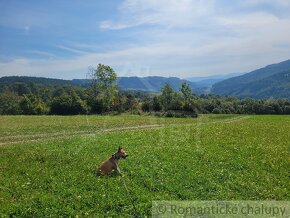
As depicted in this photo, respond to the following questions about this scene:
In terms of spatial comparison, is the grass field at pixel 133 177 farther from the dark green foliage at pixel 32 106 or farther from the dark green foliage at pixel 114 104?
the dark green foliage at pixel 32 106

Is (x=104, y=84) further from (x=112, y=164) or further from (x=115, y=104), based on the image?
(x=112, y=164)

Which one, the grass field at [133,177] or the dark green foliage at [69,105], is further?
the dark green foliage at [69,105]

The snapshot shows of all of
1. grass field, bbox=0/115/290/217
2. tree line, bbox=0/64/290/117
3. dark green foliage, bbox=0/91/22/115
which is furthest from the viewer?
dark green foliage, bbox=0/91/22/115

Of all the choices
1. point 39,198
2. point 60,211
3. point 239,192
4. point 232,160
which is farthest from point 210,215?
point 232,160

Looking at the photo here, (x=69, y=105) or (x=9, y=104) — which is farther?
(x=9, y=104)

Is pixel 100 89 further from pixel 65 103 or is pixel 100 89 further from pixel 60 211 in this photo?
pixel 60 211

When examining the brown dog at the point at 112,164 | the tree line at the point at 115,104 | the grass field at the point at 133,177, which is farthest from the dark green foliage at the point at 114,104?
the brown dog at the point at 112,164

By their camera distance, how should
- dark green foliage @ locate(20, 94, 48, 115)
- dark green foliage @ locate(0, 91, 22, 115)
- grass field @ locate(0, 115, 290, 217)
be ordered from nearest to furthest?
grass field @ locate(0, 115, 290, 217)
dark green foliage @ locate(20, 94, 48, 115)
dark green foliage @ locate(0, 91, 22, 115)

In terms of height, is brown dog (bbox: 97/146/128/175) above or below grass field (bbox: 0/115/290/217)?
above

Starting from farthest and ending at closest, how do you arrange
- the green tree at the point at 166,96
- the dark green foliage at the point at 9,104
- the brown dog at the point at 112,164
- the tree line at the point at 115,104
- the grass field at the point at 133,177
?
the dark green foliage at the point at 9,104, the green tree at the point at 166,96, the tree line at the point at 115,104, the brown dog at the point at 112,164, the grass field at the point at 133,177

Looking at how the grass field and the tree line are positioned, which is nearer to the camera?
the grass field

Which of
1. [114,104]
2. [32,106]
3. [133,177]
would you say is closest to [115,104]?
[114,104]

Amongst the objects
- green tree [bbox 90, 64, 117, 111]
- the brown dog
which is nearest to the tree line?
green tree [bbox 90, 64, 117, 111]

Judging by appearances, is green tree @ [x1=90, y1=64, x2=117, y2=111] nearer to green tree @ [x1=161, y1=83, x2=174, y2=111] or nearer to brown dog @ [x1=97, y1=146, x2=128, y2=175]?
green tree @ [x1=161, y1=83, x2=174, y2=111]
